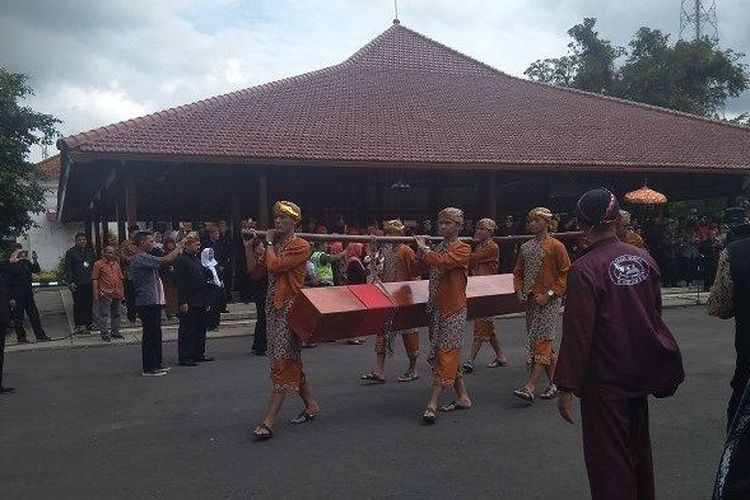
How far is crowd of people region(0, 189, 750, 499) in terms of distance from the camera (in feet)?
10.5

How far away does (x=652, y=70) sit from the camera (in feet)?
106

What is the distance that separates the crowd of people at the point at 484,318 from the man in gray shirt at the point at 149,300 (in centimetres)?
1

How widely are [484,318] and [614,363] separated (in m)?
3.85

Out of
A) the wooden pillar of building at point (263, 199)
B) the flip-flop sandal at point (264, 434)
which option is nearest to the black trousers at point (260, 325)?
the flip-flop sandal at point (264, 434)

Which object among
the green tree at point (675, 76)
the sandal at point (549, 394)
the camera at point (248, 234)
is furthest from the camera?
the green tree at point (675, 76)

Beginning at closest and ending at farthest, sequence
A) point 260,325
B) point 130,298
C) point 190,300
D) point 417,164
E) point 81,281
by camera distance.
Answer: point 190,300 → point 260,325 → point 81,281 → point 130,298 → point 417,164

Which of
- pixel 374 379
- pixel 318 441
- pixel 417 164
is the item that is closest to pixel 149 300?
pixel 374 379

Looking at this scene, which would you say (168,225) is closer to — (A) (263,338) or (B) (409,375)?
(A) (263,338)

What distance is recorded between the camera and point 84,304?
1213 centimetres

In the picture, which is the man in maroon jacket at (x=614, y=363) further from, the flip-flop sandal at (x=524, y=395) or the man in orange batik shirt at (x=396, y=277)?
the man in orange batik shirt at (x=396, y=277)

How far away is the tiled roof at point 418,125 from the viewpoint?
13492 millimetres

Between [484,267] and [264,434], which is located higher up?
[484,267]

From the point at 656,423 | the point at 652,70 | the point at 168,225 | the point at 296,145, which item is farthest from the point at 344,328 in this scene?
the point at 652,70

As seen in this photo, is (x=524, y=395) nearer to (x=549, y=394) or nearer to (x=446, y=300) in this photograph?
(x=549, y=394)
